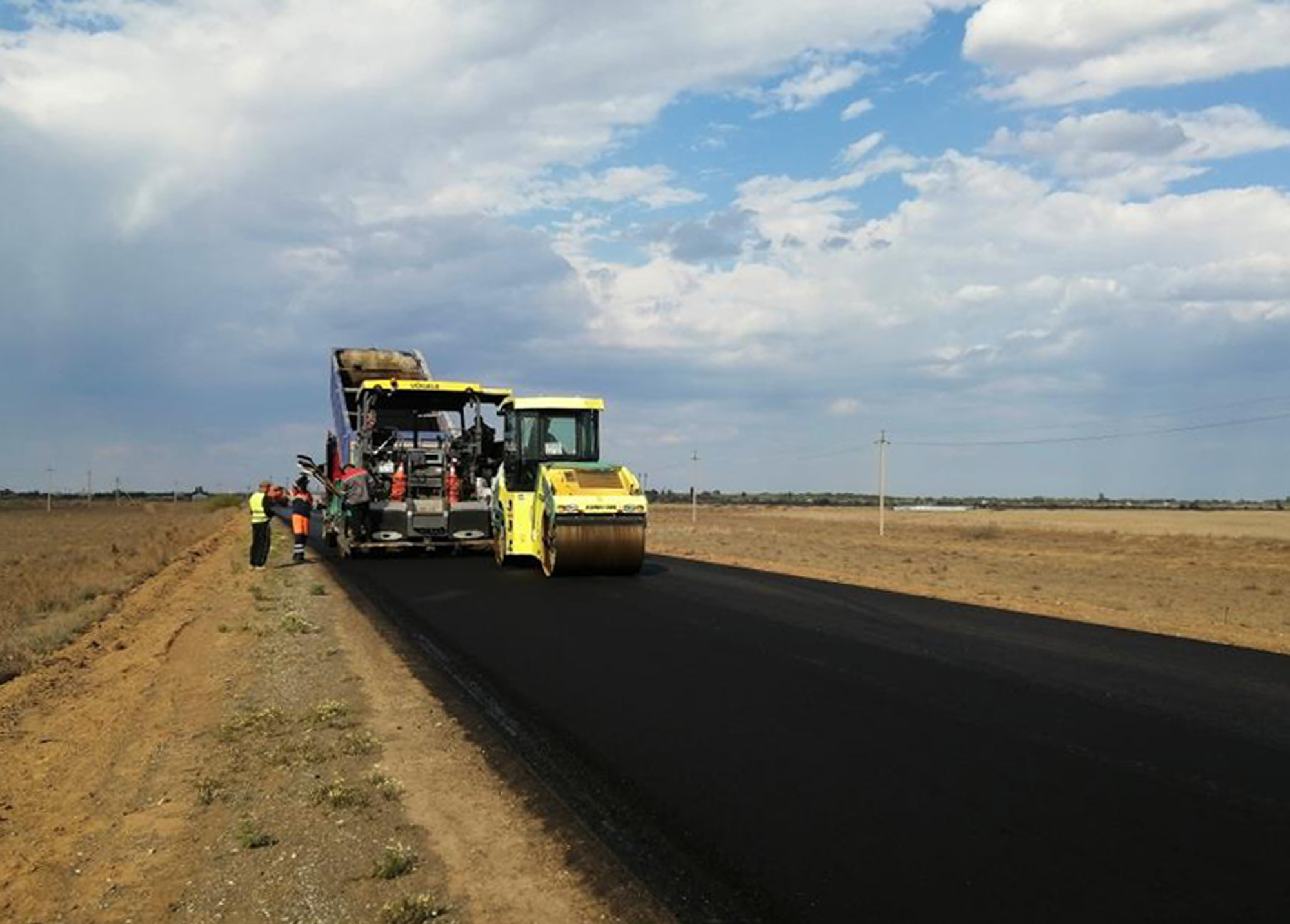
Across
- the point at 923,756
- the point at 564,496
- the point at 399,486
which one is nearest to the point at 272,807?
the point at 923,756

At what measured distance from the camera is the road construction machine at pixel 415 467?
901 inches

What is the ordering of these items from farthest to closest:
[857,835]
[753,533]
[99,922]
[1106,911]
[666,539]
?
[753,533]
[666,539]
[857,835]
[99,922]
[1106,911]

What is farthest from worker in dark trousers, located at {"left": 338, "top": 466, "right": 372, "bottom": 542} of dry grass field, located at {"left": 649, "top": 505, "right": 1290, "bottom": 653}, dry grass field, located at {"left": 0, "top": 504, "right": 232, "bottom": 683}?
dry grass field, located at {"left": 649, "top": 505, "right": 1290, "bottom": 653}

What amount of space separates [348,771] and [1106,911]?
14.8 feet

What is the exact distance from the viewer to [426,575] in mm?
19625

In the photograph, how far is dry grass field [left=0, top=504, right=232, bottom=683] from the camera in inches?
584

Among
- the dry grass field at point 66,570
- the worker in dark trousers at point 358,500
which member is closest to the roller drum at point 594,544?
the worker in dark trousers at point 358,500

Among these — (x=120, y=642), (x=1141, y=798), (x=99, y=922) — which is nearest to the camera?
(x=99, y=922)

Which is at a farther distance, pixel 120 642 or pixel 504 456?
pixel 504 456

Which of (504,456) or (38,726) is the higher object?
(504,456)

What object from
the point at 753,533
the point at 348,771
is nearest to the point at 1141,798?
the point at 348,771

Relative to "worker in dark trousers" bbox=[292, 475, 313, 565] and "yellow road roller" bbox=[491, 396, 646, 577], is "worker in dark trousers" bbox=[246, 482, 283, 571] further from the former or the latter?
"yellow road roller" bbox=[491, 396, 646, 577]

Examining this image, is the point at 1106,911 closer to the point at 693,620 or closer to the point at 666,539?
the point at 693,620

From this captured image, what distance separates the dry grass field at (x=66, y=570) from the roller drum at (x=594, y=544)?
7129 millimetres
